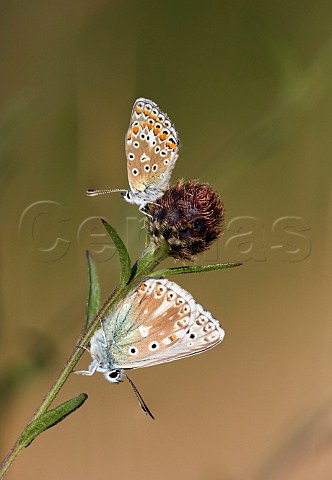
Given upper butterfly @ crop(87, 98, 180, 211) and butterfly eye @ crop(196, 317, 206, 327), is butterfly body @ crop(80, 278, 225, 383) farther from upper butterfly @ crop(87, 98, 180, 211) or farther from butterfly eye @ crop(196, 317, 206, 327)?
upper butterfly @ crop(87, 98, 180, 211)

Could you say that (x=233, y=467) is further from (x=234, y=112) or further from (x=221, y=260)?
(x=234, y=112)

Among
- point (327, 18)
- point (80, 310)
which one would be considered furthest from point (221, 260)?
point (327, 18)

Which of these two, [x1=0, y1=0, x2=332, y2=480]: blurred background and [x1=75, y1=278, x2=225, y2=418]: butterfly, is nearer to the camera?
[x1=75, y1=278, x2=225, y2=418]: butterfly

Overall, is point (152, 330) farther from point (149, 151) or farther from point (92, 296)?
point (149, 151)

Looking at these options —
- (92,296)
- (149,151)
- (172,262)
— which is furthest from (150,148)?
(172,262)

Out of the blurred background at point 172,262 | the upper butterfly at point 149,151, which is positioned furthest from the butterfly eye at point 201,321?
the blurred background at point 172,262

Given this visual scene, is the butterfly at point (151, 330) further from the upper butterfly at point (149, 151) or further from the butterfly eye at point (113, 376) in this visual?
the upper butterfly at point (149, 151)

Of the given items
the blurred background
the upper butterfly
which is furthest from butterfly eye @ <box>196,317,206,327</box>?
the blurred background
